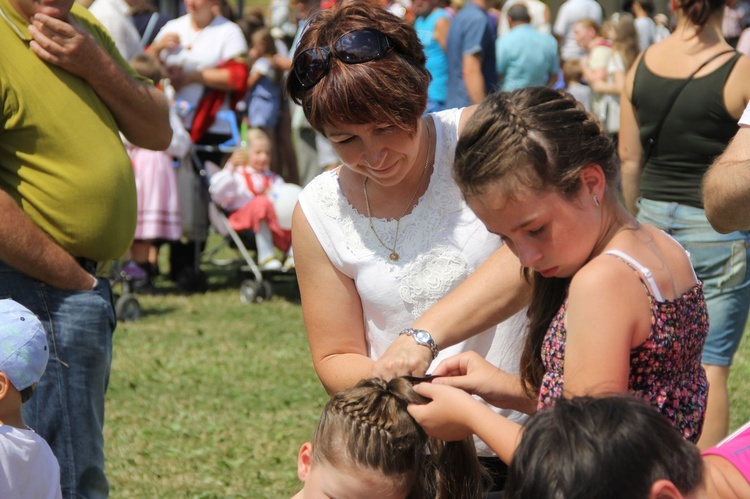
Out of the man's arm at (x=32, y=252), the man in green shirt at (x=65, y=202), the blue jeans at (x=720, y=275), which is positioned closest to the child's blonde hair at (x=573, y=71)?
the blue jeans at (x=720, y=275)

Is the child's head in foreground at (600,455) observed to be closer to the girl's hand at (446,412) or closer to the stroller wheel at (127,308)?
the girl's hand at (446,412)

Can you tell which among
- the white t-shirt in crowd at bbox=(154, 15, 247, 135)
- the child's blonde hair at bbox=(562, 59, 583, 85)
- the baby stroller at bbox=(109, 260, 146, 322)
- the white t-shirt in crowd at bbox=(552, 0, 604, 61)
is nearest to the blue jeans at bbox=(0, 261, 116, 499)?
the baby stroller at bbox=(109, 260, 146, 322)

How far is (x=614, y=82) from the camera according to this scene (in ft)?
41.0

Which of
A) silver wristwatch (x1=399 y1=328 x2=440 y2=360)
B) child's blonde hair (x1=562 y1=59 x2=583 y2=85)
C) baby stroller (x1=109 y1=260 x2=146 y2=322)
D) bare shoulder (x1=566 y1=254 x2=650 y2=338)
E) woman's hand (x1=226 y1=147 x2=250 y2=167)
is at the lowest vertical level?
child's blonde hair (x1=562 y1=59 x2=583 y2=85)

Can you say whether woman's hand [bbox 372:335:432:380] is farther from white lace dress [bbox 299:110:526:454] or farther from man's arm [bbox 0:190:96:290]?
man's arm [bbox 0:190:96:290]

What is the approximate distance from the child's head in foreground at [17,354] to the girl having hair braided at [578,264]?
107 centimetres

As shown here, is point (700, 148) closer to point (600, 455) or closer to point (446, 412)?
point (446, 412)

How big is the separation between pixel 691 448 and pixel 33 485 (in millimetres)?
1639

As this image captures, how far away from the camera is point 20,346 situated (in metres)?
2.64

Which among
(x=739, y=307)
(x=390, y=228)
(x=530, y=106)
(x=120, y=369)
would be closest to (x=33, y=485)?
(x=390, y=228)

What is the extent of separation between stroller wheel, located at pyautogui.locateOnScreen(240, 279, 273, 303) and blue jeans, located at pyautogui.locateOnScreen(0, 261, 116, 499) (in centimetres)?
561

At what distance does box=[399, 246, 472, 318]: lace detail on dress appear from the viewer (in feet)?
8.45

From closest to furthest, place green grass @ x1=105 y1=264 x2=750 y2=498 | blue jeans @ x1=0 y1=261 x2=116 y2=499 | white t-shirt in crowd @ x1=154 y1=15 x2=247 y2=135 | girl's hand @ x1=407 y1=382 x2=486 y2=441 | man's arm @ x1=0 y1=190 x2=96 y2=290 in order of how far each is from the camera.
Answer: girl's hand @ x1=407 y1=382 x2=486 y2=441, man's arm @ x1=0 y1=190 x2=96 y2=290, blue jeans @ x1=0 y1=261 x2=116 y2=499, green grass @ x1=105 y1=264 x2=750 y2=498, white t-shirt in crowd @ x1=154 y1=15 x2=247 y2=135

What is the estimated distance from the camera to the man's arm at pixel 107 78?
2947 mm
